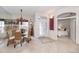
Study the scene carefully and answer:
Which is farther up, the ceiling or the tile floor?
the ceiling

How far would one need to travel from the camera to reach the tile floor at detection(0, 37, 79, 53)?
2.64m

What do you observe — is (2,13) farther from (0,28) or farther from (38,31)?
(38,31)

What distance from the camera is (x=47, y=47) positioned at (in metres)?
2.69

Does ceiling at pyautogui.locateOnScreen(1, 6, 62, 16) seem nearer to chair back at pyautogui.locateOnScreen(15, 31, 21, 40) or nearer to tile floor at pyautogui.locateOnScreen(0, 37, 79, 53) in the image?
chair back at pyautogui.locateOnScreen(15, 31, 21, 40)

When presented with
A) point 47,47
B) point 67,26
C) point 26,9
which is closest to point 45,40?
point 47,47

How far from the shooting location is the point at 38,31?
2.78 meters

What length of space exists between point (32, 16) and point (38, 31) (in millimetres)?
457

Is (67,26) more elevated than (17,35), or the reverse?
(67,26)

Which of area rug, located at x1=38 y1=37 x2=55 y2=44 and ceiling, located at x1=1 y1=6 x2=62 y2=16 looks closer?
ceiling, located at x1=1 y1=6 x2=62 y2=16

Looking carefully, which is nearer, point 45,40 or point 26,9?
point 26,9

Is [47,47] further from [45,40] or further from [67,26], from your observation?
[67,26]

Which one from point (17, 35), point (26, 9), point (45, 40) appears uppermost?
point (26, 9)

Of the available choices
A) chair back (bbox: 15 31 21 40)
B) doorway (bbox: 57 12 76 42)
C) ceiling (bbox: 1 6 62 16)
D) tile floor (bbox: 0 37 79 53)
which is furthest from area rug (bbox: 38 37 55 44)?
ceiling (bbox: 1 6 62 16)
